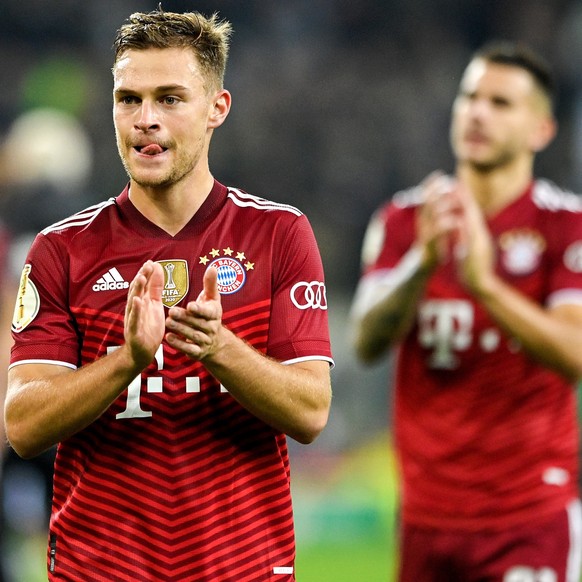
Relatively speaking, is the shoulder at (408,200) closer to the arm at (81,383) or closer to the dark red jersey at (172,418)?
the dark red jersey at (172,418)

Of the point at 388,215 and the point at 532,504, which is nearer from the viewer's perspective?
the point at 532,504

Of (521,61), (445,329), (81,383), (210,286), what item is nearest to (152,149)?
(210,286)

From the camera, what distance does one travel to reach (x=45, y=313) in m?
3.13

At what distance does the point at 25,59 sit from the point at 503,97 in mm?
9917

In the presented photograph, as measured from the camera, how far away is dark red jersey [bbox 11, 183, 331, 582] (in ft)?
10.1

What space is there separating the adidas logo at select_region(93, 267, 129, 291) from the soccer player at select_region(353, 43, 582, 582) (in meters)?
1.65

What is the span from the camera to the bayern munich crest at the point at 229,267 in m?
3.14

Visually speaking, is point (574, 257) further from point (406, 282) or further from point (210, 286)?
point (210, 286)

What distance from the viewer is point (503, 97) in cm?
525

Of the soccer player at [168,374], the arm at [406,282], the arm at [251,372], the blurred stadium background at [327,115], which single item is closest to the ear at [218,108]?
the soccer player at [168,374]

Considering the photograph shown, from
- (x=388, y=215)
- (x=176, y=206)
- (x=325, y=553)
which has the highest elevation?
(x=388, y=215)

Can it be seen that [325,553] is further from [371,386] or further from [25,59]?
[25,59]

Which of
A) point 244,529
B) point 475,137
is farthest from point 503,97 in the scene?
point 244,529

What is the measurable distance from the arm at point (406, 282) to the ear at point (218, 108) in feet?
Answer: 4.52
